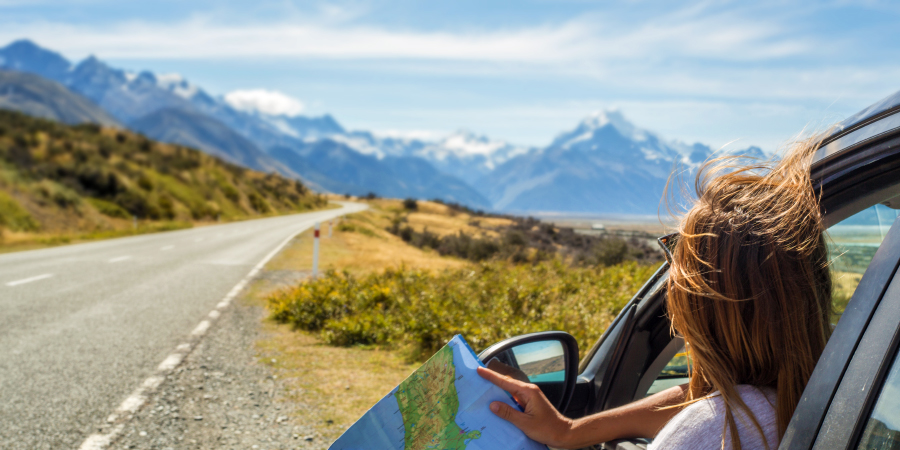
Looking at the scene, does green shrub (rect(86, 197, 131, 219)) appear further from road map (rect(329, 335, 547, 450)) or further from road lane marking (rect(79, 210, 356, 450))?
road map (rect(329, 335, 547, 450))

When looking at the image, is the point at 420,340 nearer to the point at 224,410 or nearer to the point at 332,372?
the point at 332,372

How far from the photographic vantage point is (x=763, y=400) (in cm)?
117

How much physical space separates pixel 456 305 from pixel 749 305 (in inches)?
224

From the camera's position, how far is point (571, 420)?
142 cm

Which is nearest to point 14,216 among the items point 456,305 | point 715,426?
point 456,305

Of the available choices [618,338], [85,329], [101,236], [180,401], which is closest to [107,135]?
[101,236]

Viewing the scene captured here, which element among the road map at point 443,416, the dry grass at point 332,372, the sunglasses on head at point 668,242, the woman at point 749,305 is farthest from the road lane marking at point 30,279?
the woman at point 749,305

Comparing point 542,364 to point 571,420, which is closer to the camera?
point 571,420

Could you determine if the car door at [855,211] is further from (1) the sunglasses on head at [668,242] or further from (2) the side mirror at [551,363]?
(2) the side mirror at [551,363]

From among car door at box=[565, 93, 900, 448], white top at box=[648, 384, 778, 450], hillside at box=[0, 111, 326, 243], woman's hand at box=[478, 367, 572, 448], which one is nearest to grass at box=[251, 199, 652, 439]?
woman's hand at box=[478, 367, 572, 448]

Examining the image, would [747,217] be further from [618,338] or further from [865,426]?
[618,338]

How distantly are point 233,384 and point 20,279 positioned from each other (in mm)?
7884

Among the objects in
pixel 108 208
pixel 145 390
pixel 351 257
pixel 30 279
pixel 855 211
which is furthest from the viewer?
pixel 108 208

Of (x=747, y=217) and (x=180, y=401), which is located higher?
(x=747, y=217)
